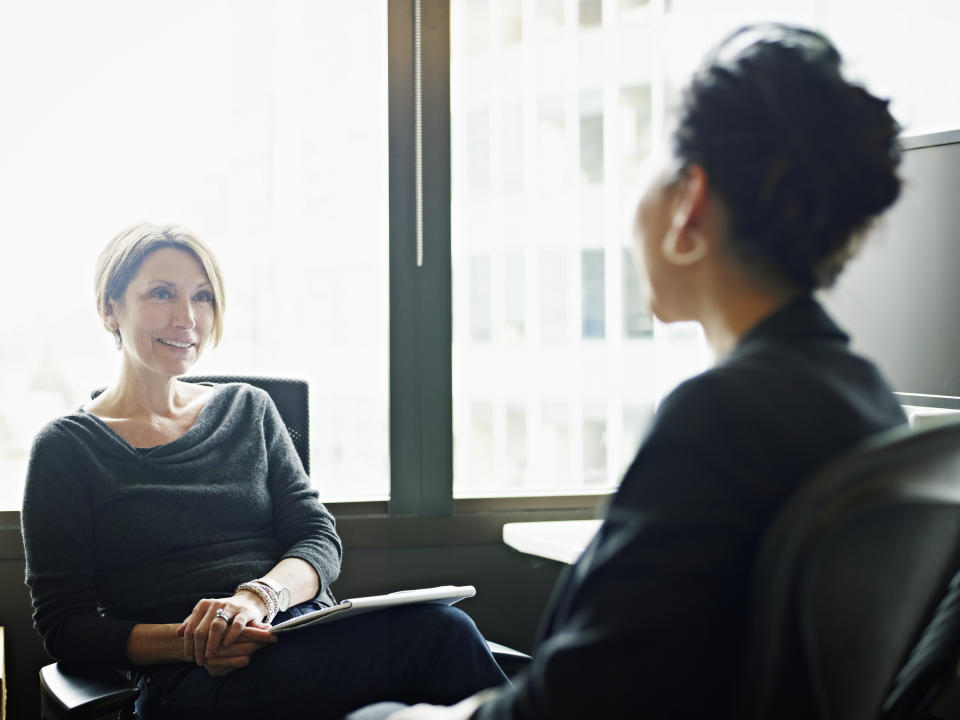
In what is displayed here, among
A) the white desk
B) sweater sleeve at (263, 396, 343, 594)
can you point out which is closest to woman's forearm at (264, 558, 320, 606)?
sweater sleeve at (263, 396, 343, 594)

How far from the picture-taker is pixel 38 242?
2.14 m

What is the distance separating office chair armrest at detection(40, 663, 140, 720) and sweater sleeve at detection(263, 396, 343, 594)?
18.6 inches

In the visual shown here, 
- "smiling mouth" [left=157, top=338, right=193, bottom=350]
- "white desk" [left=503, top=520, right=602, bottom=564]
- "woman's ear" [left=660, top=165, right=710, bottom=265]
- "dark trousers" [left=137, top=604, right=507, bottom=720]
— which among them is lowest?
"dark trousers" [left=137, top=604, right=507, bottom=720]

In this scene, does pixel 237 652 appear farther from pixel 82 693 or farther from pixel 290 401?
pixel 290 401

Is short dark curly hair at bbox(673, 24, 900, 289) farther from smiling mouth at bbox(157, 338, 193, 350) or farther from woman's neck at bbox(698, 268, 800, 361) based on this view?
smiling mouth at bbox(157, 338, 193, 350)

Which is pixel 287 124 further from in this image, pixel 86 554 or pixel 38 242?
pixel 86 554

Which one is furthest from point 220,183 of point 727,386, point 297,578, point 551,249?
point 727,386

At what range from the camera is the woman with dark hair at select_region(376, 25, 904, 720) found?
0.65m

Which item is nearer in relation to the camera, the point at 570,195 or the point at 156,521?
→ the point at 156,521

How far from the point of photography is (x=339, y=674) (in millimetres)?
1400

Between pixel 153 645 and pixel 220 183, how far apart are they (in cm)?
125

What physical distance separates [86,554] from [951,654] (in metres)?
1.33

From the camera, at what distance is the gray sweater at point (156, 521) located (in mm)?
1460

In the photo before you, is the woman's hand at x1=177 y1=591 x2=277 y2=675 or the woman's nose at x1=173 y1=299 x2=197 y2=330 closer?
the woman's hand at x1=177 y1=591 x2=277 y2=675
